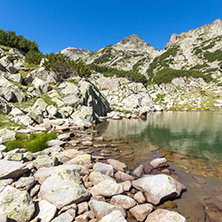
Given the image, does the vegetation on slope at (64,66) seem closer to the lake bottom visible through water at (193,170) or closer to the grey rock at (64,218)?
the lake bottom visible through water at (193,170)

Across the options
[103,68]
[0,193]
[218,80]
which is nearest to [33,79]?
[0,193]

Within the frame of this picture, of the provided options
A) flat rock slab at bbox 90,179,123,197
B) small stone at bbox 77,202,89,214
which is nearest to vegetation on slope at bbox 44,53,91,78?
flat rock slab at bbox 90,179,123,197

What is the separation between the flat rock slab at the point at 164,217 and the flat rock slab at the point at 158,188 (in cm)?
102

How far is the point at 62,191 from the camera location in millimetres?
5797

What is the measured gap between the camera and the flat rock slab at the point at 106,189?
6.62 m

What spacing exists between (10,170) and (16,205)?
253 cm

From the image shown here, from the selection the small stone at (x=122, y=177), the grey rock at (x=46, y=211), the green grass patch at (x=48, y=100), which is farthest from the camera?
the green grass patch at (x=48, y=100)

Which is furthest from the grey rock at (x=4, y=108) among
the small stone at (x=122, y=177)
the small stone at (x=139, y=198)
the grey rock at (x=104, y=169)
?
the small stone at (x=139, y=198)

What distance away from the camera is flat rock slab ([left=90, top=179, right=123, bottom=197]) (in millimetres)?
6617

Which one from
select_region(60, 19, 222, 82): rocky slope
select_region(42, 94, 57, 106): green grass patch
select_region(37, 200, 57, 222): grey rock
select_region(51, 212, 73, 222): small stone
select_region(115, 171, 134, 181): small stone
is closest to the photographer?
select_region(51, 212, 73, 222): small stone

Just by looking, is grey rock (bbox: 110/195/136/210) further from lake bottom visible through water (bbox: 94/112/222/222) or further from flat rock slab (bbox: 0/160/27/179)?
flat rock slab (bbox: 0/160/27/179)

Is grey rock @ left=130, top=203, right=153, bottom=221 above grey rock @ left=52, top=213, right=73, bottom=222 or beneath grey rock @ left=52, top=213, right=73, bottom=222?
beneath

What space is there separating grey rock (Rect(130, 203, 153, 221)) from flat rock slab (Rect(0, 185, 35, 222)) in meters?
4.15

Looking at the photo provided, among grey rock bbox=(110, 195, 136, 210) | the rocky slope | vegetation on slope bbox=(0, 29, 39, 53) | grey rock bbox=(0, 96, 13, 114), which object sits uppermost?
the rocky slope
